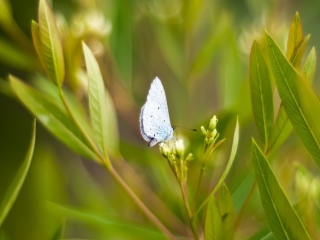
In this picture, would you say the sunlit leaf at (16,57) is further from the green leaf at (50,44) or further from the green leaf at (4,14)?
the green leaf at (50,44)

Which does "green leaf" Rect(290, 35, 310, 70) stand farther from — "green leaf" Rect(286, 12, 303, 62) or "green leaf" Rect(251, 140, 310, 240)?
"green leaf" Rect(251, 140, 310, 240)

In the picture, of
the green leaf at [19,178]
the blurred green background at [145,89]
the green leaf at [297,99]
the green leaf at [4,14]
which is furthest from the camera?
the green leaf at [4,14]

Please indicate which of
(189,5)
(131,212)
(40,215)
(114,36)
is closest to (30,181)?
(40,215)

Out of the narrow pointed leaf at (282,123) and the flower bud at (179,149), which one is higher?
the narrow pointed leaf at (282,123)

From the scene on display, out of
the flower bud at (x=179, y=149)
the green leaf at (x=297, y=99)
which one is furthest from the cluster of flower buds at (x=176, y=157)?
the green leaf at (x=297, y=99)

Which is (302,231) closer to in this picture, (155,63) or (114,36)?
(114,36)
